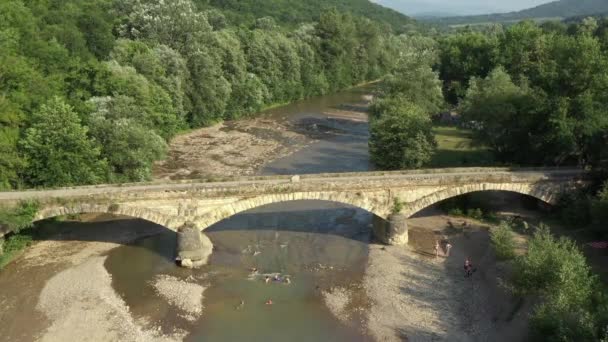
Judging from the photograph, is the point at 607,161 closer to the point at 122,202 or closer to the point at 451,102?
the point at 122,202

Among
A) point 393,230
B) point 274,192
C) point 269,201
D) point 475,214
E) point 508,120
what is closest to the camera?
point 274,192

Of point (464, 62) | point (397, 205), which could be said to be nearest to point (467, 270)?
point (397, 205)

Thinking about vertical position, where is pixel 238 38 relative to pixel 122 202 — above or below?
above

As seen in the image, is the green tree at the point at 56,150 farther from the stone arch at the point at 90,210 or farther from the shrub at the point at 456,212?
the shrub at the point at 456,212

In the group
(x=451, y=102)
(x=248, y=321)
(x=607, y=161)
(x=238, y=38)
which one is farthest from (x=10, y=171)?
(x=451, y=102)

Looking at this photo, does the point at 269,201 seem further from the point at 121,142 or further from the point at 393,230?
the point at 121,142

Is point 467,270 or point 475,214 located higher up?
point 475,214
